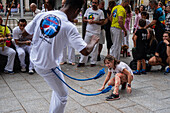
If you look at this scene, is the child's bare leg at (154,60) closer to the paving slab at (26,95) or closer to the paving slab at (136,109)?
the paving slab at (136,109)

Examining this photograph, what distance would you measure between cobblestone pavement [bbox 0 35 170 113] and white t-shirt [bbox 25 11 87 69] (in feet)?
4.93

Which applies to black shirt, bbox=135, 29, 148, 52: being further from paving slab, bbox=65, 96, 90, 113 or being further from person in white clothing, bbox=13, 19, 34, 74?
person in white clothing, bbox=13, 19, 34, 74

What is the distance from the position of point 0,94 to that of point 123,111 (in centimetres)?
257

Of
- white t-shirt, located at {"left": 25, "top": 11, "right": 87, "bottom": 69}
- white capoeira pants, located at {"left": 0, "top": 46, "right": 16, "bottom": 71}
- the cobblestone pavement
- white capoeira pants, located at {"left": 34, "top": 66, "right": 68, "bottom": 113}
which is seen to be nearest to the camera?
white t-shirt, located at {"left": 25, "top": 11, "right": 87, "bottom": 69}

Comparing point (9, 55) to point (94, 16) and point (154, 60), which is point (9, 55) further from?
point (154, 60)

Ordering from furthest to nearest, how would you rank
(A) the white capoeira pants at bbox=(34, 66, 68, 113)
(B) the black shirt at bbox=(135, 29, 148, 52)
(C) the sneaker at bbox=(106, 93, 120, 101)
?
1. (B) the black shirt at bbox=(135, 29, 148, 52)
2. (C) the sneaker at bbox=(106, 93, 120, 101)
3. (A) the white capoeira pants at bbox=(34, 66, 68, 113)

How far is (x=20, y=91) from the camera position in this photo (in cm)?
508

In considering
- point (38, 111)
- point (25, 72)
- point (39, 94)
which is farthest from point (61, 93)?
point (25, 72)

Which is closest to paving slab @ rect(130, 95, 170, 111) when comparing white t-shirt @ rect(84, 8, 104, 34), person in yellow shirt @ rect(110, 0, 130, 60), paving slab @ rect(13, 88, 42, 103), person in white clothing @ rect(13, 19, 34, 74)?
paving slab @ rect(13, 88, 42, 103)

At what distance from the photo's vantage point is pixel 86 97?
468 cm

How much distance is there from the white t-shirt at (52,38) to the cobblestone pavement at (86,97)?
4.93 ft

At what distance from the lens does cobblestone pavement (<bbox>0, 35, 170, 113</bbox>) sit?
407 centimetres

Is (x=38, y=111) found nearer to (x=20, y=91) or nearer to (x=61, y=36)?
(x=20, y=91)

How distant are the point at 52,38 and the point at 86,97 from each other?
2327mm
